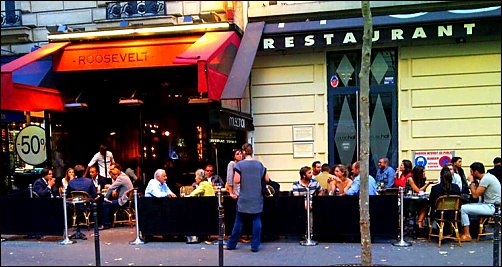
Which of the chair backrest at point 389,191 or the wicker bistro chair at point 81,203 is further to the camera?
the wicker bistro chair at point 81,203

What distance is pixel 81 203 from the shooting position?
9.54 meters

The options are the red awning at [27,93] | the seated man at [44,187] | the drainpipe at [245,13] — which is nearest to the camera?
the red awning at [27,93]

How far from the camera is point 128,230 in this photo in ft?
32.3

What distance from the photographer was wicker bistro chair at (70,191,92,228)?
30.6 ft

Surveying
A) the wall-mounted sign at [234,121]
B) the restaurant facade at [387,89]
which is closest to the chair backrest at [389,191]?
the restaurant facade at [387,89]

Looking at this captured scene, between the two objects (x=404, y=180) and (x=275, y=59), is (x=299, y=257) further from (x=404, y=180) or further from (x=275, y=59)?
(x=275, y=59)

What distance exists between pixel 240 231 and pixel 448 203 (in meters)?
3.73

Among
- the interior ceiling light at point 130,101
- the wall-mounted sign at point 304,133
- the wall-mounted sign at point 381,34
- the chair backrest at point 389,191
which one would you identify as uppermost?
the wall-mounted sign at point 381,34

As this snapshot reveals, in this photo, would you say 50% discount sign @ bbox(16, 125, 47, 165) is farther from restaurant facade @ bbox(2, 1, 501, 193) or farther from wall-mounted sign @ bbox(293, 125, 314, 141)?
wall-mounted sign @ bbox(293, 125, 314, 141)

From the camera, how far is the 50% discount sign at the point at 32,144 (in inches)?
483

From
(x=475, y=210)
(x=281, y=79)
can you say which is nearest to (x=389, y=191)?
(x=475, y=210)

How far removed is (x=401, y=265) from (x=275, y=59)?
6.22 meters

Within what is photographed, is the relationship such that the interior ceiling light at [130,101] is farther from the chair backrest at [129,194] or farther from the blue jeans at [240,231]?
the blue jeans at [240,231]

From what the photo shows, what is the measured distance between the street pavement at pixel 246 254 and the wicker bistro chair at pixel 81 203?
0.91m
